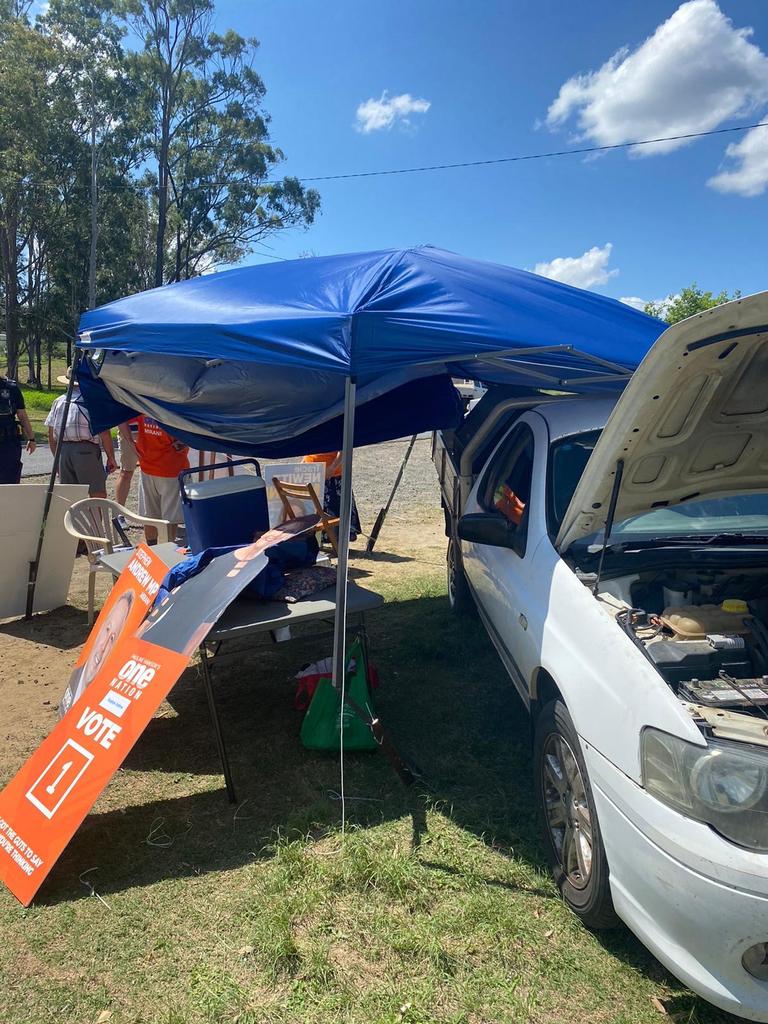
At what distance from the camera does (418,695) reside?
449 centimetres

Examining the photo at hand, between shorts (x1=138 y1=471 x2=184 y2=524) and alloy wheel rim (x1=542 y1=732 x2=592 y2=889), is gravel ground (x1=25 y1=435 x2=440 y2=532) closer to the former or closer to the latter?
shorts (x1=138 y1=471 x2=184 y2=524)

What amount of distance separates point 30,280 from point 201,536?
3577 centimetres

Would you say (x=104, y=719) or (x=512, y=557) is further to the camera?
(x=512, y=557)

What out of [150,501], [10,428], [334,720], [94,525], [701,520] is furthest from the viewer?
[150,501]

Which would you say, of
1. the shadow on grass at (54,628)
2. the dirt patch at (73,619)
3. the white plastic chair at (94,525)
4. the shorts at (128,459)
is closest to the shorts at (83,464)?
the shorts at (128,459)

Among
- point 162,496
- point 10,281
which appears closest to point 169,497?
point 162,496

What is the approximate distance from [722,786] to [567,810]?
0.85 metres

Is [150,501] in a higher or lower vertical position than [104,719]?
higher

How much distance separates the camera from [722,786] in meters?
1.94

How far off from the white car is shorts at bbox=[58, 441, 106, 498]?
5.28m

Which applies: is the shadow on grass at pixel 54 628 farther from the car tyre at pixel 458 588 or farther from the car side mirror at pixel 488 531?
the car side mirror at pixel 488 531

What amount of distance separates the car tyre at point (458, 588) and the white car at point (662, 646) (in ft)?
6.16

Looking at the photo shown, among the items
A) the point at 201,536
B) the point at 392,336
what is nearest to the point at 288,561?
the point at 201,536

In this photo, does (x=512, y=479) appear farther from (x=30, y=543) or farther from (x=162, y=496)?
(x=162, y=496)
